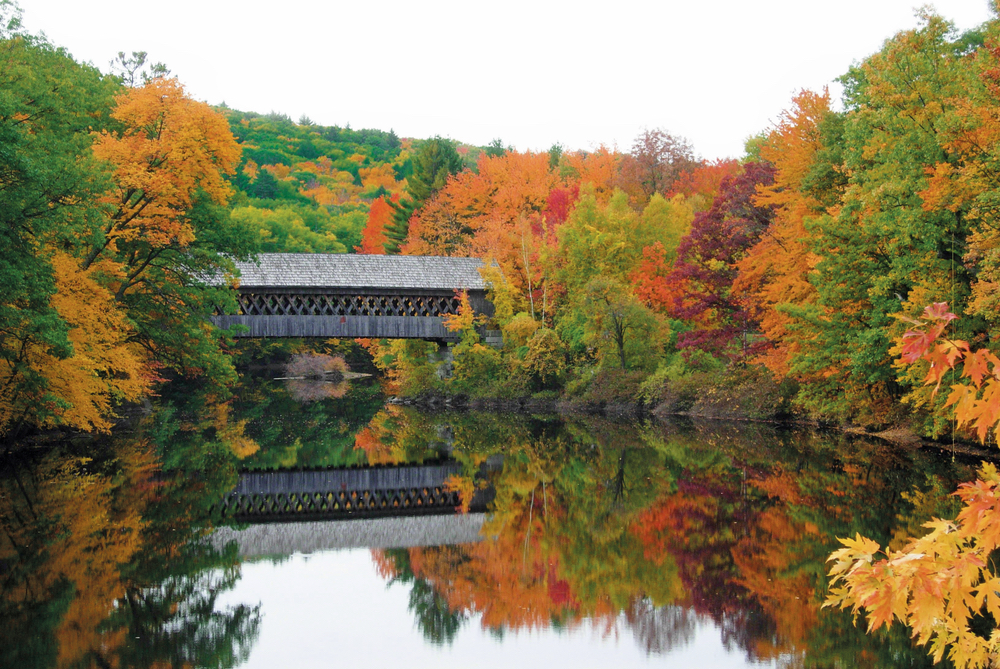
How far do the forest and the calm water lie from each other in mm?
1121

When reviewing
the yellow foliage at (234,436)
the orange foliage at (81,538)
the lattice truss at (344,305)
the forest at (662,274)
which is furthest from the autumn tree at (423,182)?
the orange foliage at (81,538)

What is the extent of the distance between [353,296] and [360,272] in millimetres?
871

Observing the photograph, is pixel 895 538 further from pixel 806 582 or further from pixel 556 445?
pixel 556 445

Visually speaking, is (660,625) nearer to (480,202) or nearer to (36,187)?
(36,187)

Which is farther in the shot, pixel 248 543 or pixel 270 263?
pixel 270 263

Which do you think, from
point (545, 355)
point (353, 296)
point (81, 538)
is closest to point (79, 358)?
point (81, 538)

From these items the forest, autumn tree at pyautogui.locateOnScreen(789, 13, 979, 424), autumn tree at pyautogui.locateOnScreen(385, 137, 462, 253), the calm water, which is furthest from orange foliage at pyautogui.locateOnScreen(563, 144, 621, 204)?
the calm water

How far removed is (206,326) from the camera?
2120 centimetres

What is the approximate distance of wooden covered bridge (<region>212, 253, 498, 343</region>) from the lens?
30250 millimetres

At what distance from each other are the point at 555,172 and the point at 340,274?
18.8m

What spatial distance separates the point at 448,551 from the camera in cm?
998

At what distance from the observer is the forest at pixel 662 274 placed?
12.8 m

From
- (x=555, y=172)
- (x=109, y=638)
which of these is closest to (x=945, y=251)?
(x=109, y=638)

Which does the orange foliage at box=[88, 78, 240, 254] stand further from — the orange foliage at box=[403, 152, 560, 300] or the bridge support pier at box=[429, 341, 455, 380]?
the orange foliage at box=[403, 152, 560, 300]
